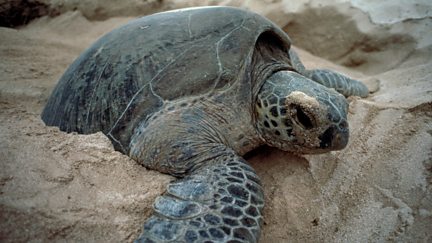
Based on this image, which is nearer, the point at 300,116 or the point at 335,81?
the point at 300,116

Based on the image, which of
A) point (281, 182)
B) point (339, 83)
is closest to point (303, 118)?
point (281, 182)

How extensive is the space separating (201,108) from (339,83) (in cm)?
119

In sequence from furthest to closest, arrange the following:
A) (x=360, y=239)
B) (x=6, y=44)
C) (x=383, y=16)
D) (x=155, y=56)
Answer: (x=6, y=44)
(x=383, y=16)
(x=155, y=56)
(x=360, y=239)

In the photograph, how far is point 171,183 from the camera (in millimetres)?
1507

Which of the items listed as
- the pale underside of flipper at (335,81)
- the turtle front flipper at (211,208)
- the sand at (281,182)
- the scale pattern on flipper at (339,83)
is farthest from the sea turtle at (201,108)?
the scale pattern on flipper at (339,83)

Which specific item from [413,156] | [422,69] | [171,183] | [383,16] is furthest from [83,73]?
[383,16]

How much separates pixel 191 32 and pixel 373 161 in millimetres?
1204

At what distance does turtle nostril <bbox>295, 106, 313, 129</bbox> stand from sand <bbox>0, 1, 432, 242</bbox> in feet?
0.92

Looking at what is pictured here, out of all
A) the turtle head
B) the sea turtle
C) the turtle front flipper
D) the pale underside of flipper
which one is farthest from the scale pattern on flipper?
the turtle front flipper

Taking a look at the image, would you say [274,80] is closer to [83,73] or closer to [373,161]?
[373,161]

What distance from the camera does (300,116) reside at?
160 centimetres

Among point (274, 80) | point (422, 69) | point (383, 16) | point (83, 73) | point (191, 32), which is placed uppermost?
point (191, 32)

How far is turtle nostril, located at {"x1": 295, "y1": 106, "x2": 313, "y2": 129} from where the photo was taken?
1580 millimetres

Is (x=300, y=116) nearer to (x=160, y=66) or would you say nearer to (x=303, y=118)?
(x=303, y=118)
